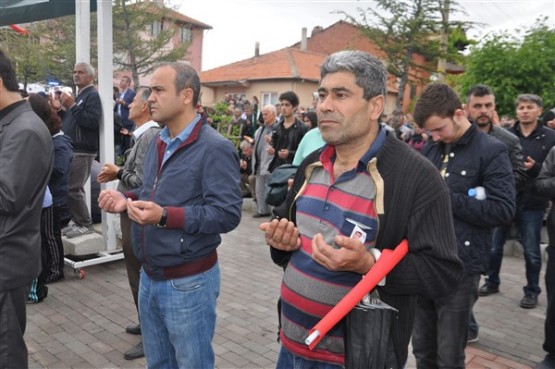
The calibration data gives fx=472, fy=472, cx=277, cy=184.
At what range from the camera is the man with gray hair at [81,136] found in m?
5.78

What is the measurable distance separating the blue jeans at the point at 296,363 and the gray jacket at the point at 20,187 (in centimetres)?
147

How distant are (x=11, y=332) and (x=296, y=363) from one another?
5.01 feet

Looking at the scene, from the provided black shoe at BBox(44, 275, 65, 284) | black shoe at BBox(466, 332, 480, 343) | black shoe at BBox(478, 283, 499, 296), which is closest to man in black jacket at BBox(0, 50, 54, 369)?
black shoe at BBox(44, 275, 65, 284)

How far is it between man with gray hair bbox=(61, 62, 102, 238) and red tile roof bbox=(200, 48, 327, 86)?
2927 cm

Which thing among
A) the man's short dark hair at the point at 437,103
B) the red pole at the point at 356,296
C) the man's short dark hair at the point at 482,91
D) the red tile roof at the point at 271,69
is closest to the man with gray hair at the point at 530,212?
the man's short dark hair at the point at 482,91

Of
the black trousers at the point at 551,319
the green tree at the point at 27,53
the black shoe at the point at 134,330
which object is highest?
the green tree at the point at 27,53

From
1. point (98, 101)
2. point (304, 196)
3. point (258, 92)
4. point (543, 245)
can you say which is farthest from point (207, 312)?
point (258, 92)

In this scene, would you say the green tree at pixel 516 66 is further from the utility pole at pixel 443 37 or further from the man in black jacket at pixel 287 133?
→ the utility pole at pixel 443 37

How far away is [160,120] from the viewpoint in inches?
108

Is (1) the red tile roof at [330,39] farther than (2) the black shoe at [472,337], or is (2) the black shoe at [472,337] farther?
(1) the red tile roof at [330,39]

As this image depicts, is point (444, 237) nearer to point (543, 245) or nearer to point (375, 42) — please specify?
point (543, 245)

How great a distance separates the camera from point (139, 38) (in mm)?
23062

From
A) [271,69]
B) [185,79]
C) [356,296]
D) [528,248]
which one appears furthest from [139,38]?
[356,296]

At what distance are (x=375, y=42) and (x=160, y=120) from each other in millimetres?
27832
